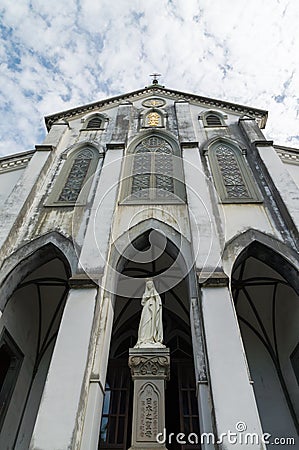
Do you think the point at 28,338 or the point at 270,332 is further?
the point at 270,332

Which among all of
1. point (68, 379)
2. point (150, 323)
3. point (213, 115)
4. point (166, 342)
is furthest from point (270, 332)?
point (213, 115)

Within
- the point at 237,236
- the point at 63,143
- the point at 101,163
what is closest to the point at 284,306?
the point at 237,236

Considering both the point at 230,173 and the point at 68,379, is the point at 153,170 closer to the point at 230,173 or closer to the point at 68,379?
the point at 230,173

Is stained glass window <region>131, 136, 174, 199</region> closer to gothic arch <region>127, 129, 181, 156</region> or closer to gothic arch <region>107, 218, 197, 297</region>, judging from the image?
gothic arch <region>127, 129, 181, 156</region>

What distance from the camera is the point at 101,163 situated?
10758 mm

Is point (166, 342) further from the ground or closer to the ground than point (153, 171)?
closer to the ground

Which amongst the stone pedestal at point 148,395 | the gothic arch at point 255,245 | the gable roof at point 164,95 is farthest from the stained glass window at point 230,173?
the stone pedestal at point 148,395

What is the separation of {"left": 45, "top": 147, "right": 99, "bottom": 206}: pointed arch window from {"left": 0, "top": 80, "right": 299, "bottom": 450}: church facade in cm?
5

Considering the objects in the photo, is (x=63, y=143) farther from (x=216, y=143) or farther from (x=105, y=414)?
(x=105, y=414)

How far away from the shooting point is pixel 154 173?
Result: 34.3 feet

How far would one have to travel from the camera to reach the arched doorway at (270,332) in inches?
329

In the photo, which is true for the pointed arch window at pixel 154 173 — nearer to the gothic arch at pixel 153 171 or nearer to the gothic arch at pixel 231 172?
the gothic arch at pixel 153 171

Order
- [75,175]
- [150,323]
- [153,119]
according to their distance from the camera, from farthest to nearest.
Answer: [153,119] → [75,175] → [150,323]

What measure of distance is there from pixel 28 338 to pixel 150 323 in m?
4.70
